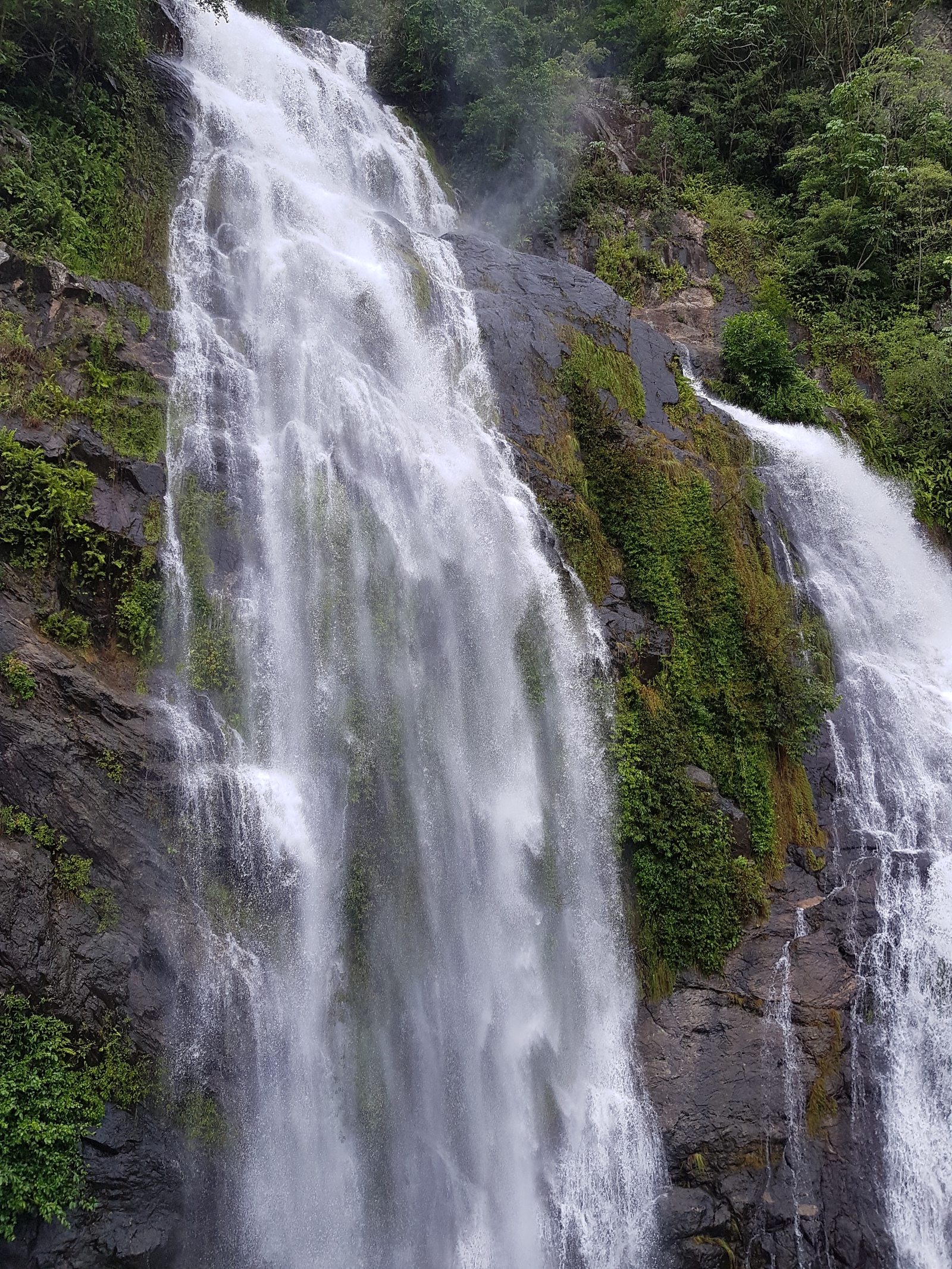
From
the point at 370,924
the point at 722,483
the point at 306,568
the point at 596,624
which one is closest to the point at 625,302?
the point at 722,483

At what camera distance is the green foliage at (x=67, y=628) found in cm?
907

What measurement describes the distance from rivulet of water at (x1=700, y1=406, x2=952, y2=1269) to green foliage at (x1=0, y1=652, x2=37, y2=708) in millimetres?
10588

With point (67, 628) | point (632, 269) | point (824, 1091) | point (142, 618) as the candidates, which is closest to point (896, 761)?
point (824, 1091)

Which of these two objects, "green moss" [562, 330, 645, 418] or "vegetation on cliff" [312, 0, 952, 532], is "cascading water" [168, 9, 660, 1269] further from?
"vegetation on cliff" [312, 0, 952, 532]

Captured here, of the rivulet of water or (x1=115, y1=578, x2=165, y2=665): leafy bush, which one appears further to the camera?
the rivulet of water

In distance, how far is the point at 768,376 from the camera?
16.8m

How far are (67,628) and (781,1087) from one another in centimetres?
1003

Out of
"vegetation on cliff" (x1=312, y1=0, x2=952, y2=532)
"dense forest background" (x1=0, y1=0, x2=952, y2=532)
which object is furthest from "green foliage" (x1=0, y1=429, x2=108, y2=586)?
"vegetation on cliff" (x1=312, y1=0, x2=952, y2=532)

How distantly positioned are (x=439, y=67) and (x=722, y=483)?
15878mm

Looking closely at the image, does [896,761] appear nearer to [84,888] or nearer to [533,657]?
[533,657]

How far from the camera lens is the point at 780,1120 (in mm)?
9789

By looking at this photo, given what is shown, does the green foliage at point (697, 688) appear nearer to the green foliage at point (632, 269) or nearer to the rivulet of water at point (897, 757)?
the rivulet of water at point (897, 757)

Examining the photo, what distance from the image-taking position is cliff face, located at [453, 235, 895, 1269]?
9.32m

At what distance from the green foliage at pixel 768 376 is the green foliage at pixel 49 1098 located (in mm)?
15406
